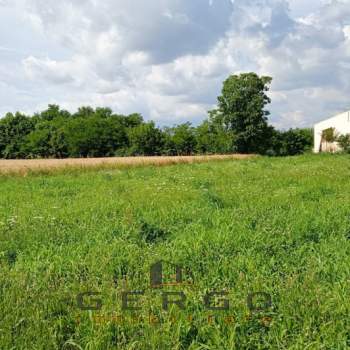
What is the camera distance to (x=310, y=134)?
5362 centimetres

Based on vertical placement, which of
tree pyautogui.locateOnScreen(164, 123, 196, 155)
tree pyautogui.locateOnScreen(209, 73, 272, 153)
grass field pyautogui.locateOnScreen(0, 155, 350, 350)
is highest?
tree pyautogui.locateOnScreen(209, 73, 272, 153)

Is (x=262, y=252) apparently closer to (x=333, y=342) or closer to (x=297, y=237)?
(x=297, y=237)

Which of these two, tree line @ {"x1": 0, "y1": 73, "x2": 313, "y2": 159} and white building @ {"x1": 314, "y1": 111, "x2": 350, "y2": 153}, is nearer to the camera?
tree line @ {"x1": 0, "y1": 73, "x2": 313, "y2": 159}

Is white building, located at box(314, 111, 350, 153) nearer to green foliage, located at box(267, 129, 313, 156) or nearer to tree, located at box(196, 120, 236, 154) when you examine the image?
green foliage, located at box(267, 129, 313, 156)

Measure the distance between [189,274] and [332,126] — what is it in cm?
5139

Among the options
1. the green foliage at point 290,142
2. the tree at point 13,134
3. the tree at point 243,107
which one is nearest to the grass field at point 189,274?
the tree at point 243,107

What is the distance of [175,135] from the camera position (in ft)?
171

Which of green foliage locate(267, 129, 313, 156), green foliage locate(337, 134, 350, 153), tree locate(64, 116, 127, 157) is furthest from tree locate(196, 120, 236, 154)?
green foliage locate(337, 134, 350, 153)

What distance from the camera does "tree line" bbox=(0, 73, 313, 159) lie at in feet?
143

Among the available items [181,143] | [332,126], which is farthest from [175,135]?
[332,126]

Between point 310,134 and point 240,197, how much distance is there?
49.3 meters

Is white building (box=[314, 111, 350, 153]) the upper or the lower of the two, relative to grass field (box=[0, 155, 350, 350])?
upper

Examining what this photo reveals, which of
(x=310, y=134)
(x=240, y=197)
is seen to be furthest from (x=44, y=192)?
(x=310, y=134)

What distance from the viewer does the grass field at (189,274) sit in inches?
114
